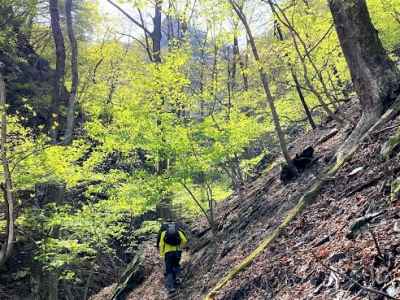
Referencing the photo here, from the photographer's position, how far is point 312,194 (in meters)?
6.62

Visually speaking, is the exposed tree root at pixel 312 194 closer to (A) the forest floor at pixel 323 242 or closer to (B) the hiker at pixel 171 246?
(A) the forest floor at pixel 323 242

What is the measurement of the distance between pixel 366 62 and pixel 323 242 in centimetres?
378

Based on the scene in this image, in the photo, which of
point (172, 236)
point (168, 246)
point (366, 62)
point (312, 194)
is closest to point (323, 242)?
point (312, 194)

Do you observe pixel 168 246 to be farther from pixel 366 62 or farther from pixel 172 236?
pixel 366 62

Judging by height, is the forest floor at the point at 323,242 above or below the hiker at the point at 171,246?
above

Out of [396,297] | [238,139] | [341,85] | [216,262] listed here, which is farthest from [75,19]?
[396,297]

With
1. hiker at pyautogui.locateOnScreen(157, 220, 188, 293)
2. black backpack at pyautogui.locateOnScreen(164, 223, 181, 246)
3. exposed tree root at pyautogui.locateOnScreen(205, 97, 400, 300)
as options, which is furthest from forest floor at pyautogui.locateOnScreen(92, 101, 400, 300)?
black backpack at pyautogui.locateOnScreen(164, 223, 181, 246)

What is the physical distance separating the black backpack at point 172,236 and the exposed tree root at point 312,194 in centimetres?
289

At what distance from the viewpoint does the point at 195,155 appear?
1000 cm

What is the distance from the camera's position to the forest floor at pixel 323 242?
3551mm

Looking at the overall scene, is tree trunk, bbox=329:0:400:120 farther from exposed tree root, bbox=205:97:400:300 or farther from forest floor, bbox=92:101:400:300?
forest floor, bbox=92:101:400:300

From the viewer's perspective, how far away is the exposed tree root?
6324mm

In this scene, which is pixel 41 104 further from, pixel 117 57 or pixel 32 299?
pixel 32 299

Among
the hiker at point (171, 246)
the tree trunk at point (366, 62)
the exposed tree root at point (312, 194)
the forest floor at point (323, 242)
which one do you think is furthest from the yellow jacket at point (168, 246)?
the tree trunk at point (366, 62)
